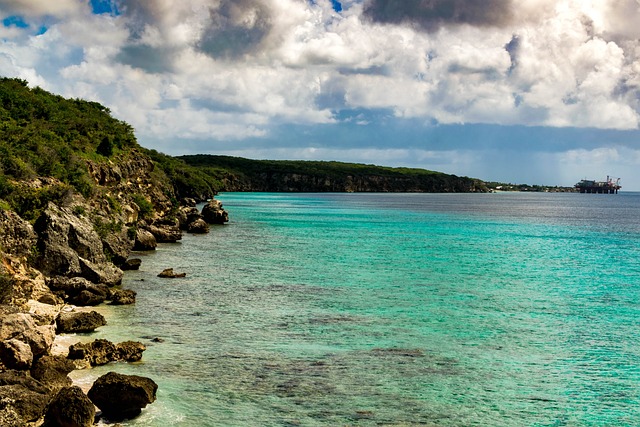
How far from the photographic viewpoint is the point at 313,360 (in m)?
20.0

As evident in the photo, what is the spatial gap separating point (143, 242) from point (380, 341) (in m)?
33.0

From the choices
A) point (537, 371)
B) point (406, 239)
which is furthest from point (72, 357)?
point (406, 239)

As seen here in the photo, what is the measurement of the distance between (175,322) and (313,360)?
767cm

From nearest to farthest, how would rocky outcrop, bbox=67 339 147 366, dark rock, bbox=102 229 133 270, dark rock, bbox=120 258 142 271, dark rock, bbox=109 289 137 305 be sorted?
rocky outcrop, bbox=67 339 147 366, dark rock, bbox=109 289 137 305, dark rock, bbox=102 229 133 270, dark rock, bbox=120 258 142 271

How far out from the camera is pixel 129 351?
19.5 m

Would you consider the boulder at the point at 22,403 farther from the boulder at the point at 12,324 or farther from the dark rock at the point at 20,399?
the boulder at the point at 12,324

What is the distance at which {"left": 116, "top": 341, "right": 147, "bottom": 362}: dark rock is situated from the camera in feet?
63.2

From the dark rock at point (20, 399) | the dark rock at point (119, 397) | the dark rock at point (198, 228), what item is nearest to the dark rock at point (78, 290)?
the dark rock at point (20, 399)

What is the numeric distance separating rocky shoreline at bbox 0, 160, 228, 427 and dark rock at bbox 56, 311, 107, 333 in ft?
0.12

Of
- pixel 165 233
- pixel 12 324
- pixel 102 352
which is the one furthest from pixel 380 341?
pixel 165 233

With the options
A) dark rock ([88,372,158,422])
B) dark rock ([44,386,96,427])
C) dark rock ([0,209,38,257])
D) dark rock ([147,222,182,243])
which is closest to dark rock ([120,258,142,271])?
dark rock ([0,209,38,257])

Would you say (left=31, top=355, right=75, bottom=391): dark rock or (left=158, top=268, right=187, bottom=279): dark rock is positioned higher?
(left=31, top=355, right=75, bottom=391): dark rock

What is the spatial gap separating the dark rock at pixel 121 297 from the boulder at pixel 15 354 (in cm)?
1111

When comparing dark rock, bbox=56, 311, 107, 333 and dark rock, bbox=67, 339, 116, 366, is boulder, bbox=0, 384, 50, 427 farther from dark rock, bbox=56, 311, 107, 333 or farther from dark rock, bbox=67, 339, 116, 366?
dark rock, bbox=56, 311, 107, 333
